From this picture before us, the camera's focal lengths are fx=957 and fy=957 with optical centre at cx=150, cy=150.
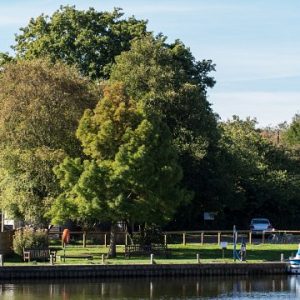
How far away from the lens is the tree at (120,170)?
193 ft

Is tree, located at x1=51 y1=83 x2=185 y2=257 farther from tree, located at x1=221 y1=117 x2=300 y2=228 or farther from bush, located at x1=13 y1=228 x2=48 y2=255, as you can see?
tree, located at x1=221 y1=117 x2=300 y2=228

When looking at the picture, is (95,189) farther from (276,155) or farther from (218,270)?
(276,155)

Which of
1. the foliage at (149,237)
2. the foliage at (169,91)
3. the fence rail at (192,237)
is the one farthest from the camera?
the foliage at (169,91)

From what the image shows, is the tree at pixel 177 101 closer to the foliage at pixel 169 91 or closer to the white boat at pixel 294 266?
the foliage at pixel 169 91

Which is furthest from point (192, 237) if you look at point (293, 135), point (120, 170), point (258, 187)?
point (293, 135)

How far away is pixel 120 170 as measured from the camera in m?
58.7

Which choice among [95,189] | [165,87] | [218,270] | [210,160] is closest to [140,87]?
[165,87]

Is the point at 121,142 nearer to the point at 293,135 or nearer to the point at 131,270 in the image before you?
the point at 131,270

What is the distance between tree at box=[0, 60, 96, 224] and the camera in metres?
65.4

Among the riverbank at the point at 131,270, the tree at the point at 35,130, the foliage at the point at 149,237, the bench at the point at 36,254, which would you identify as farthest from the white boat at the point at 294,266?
the tree at the point at 35,130

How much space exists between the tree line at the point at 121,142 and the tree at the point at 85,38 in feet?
0.38

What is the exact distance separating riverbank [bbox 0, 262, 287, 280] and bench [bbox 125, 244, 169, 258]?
588cm

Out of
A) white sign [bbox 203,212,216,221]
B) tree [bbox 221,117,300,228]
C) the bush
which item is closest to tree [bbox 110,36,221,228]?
white sign [bbox 203,212,216,221]

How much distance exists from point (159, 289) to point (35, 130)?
20384mm
